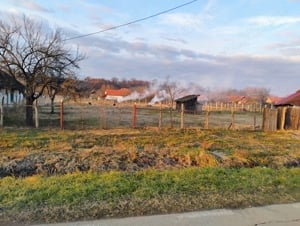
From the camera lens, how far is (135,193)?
5.73m

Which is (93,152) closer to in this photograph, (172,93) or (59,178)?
(59,178)

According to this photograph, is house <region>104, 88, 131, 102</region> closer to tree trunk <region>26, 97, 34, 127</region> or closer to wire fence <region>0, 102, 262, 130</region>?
wire fence <region>0, 102, 262, 130</region>

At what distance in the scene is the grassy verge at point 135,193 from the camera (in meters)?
4.91

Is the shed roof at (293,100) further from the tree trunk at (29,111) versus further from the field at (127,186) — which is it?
the tree trunk at (29,111)

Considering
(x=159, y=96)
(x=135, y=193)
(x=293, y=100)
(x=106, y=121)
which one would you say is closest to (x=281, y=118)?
(x=293, y=100)

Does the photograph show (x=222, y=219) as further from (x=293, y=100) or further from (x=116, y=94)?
(x=116, y=94)

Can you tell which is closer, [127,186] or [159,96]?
[127,186]

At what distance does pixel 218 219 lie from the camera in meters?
4.68

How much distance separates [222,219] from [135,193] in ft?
5.32

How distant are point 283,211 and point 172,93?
3265 inches

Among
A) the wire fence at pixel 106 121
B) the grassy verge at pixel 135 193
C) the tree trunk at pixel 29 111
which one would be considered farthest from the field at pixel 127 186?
the tree trunk at pixel 29 111

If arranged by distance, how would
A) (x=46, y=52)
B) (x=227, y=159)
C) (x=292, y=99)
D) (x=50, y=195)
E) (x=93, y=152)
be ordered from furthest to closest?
(x=292, y=99)
(x=46, y=52)
(x=93, y=152)
(x=227, y=159)
(x=50, y=195)

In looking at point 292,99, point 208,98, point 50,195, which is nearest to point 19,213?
point 50,195

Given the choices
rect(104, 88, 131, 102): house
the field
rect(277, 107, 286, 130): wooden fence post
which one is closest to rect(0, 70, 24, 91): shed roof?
the field
